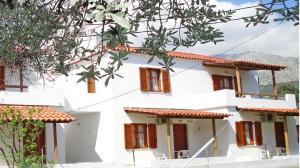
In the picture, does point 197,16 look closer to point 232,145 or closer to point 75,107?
point 75,107

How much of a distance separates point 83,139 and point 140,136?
101 inches

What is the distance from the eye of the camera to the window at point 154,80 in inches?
906

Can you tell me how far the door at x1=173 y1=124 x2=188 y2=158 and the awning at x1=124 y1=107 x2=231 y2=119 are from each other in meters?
A: 0.93

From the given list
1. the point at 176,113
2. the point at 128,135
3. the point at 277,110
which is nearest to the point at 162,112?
the point at 176,113

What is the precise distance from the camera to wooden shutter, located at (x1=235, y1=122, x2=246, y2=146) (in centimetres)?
2455

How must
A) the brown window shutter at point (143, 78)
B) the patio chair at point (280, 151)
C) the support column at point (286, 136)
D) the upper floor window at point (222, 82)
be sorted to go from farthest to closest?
the upper floor window at point (222, 82) < the support column at point (286, 136) < the patio chair at point (280, 151) < the brown window shutter at point (143, 78)

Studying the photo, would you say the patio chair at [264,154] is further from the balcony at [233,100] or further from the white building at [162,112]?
the balcony at [233,100]

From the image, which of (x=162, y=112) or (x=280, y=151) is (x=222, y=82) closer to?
(x=280, y=151)

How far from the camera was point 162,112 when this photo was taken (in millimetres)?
21656

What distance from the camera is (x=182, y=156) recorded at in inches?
910

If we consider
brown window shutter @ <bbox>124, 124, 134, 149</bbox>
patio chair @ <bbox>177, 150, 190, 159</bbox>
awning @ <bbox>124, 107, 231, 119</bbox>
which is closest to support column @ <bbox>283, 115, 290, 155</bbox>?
awning @ <bbox>124, 107, 231, 119</bbox>

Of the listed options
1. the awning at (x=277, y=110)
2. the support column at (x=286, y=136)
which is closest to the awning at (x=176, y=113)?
the awning at (x=277, y=110)

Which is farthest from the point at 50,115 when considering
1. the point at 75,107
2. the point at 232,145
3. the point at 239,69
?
the point at 239,69

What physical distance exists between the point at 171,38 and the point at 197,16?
1.21 ft
